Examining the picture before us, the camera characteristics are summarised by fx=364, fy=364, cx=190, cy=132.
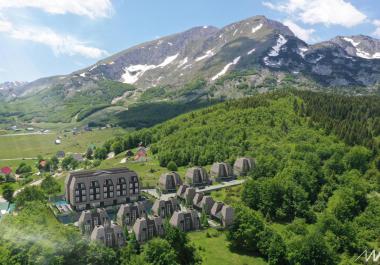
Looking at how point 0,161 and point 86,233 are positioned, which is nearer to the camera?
point 86,233

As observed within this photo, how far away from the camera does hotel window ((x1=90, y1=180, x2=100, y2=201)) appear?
81312 millimetres

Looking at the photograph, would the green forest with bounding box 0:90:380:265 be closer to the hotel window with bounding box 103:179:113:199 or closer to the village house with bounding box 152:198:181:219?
the village house with bounding box 152:198:181:219

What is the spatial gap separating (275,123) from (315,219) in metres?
59.5

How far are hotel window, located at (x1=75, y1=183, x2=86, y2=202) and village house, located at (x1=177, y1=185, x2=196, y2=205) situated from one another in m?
21.2

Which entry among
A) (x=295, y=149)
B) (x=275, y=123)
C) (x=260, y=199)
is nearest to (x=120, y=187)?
(x=260, y=199)

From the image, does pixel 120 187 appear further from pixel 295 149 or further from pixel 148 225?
pixel 295 149

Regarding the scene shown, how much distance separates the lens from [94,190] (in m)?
81.6

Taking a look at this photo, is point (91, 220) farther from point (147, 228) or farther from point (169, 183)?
point (169, 183)

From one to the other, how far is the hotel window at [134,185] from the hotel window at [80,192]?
10.6 meters

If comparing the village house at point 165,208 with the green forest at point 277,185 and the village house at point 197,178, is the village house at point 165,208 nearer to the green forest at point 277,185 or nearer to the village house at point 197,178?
the green forest at point 277,185

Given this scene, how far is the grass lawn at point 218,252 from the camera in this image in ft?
183

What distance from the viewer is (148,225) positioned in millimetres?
61562

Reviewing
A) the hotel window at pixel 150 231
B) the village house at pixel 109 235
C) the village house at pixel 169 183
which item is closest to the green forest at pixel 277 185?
the village house at pixel 109 235

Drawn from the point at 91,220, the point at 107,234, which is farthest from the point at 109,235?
the point at 91,220
